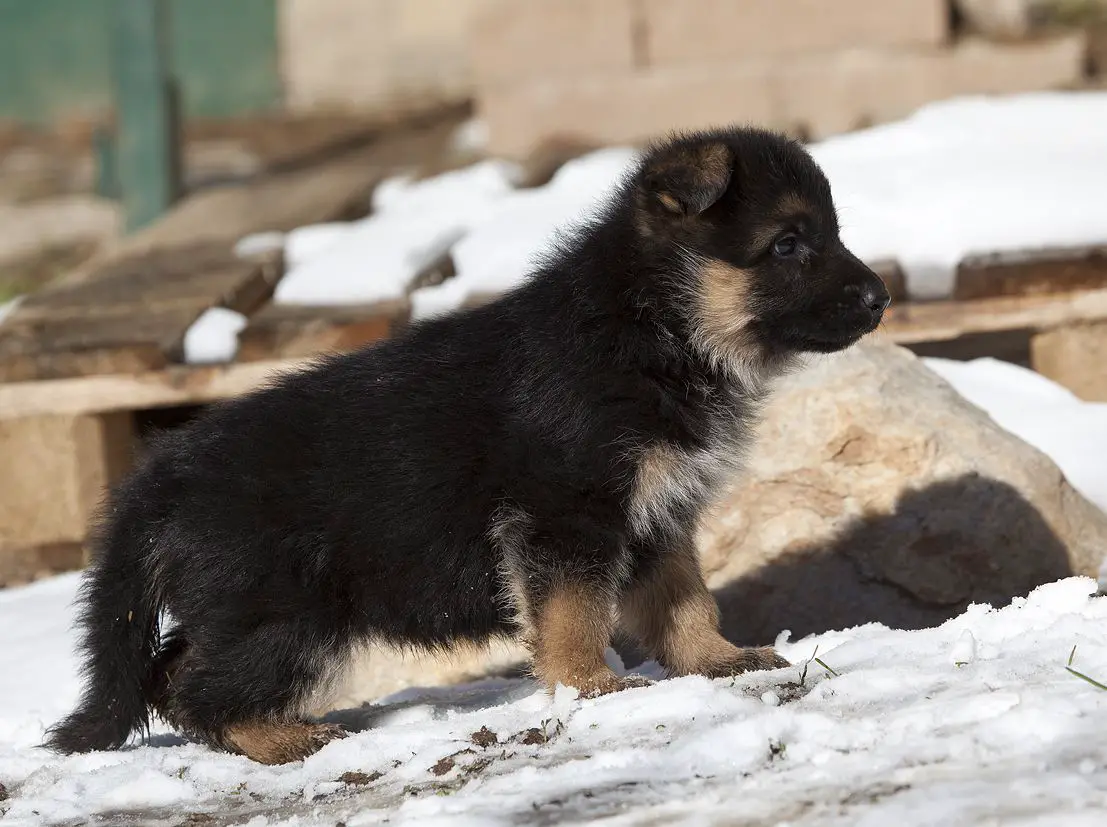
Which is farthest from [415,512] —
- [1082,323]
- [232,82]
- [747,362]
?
[232,82]

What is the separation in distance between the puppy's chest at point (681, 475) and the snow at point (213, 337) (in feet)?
10.2

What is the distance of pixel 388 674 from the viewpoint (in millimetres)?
5379

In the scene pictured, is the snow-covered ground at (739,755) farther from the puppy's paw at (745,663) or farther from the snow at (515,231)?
the snow at (515,231)

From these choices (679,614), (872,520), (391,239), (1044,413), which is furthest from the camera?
(391,239)

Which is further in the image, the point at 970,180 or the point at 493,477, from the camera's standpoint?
the point at 970,180

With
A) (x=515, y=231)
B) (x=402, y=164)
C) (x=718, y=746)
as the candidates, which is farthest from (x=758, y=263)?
(x=402, y=164)

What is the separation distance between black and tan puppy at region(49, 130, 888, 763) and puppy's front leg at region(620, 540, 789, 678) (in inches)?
0.5

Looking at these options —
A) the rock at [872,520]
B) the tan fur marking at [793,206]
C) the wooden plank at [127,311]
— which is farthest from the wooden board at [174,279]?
the tan fur marking at [793,206]

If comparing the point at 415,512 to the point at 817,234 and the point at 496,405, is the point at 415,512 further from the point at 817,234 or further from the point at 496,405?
the point at 817,234

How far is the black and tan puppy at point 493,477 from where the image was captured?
3.97 meters

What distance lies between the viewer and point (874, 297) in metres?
4.12

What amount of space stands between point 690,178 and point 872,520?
1.75 metres

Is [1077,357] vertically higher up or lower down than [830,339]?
lower down

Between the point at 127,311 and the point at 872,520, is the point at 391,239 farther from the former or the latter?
the point at 872,520
